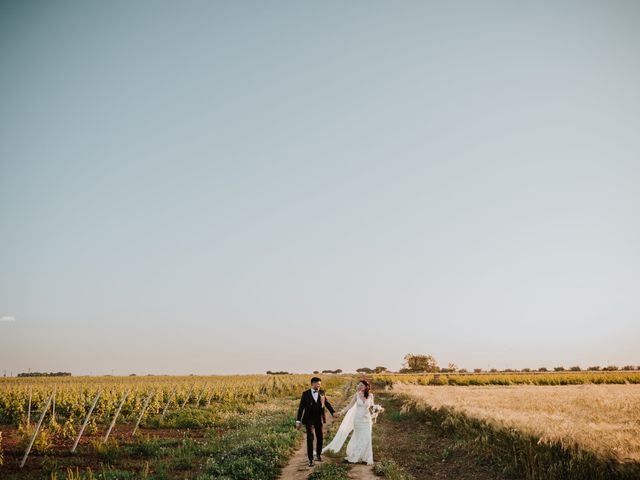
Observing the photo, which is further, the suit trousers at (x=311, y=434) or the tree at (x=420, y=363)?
the tree at (x=420, y=363)

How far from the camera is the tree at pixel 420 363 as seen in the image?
142 metres

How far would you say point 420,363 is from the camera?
142625mm

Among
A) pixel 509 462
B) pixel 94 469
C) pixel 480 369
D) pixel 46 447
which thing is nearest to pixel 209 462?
pixel 94 469

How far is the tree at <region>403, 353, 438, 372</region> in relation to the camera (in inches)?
5571

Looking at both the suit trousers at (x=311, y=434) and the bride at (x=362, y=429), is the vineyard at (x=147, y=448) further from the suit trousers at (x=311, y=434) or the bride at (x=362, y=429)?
the bride at (x=362, y=429)

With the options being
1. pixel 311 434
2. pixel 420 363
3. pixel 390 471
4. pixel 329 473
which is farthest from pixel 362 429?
pixel 420 363

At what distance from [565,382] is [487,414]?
4927cm

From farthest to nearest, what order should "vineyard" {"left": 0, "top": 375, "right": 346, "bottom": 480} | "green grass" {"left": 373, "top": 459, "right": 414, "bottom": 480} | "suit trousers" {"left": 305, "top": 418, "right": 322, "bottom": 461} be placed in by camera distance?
"suit trousers" {"left": 305, "top": 418, "right": 322, "bottom": 461}, "vineyard" {"left": 0, "top": 375, "right": 346, "bottom": 480}, "green grass" {"left": 373, "top": 459, "right": 414, "bottom": 480}

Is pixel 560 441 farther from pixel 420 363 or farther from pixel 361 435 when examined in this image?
pixel 420 363

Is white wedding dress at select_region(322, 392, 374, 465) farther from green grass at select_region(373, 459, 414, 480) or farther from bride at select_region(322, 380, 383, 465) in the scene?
green grass at select_region(373, 459, 414, 480)

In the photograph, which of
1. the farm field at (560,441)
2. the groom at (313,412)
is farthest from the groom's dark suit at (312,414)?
the farm field at (560,441)

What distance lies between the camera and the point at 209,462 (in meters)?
11.7

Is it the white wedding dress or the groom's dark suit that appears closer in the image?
the groom's dark suit

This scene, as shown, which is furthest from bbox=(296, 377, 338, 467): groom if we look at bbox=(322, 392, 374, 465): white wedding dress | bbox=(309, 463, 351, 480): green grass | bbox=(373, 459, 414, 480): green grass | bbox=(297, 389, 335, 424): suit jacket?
bbox=(373, 459, 414, 480): green grass
